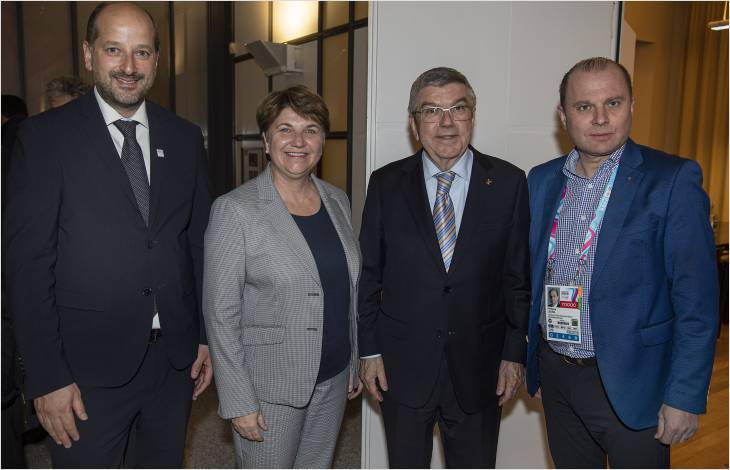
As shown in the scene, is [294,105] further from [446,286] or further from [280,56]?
[280,56]

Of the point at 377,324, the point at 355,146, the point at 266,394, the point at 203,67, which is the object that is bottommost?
the point at 266,394

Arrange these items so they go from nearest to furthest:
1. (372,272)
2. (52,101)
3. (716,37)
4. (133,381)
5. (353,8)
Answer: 1. (133,381)
2. (372,272)
3. (52,101)
4. (353,8)
5. (716,37)

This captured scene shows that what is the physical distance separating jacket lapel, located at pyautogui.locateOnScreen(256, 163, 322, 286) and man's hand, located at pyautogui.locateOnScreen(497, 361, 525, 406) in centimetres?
84

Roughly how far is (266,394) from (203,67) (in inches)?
284

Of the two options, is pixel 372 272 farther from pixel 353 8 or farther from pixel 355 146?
pixel 353 8

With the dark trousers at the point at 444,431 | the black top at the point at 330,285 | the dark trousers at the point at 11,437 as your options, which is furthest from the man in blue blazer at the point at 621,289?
the dark trousers at the point at 11,437

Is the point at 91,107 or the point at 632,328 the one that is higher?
the point at 91,107

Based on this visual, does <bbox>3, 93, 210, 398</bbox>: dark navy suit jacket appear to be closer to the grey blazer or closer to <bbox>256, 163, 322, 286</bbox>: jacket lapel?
the grey blazer

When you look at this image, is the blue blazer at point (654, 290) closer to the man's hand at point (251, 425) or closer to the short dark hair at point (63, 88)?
the man's hand at point (251, 425)

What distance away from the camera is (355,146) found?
5.28 m

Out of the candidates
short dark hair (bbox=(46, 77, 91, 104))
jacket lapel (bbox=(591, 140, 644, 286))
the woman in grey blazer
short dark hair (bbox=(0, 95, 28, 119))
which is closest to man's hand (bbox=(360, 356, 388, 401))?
the woman in grey blazer

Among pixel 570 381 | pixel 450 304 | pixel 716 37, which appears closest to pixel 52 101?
pixel 450 304

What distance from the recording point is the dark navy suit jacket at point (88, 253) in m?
1.78

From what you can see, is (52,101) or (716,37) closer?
(52,101)
